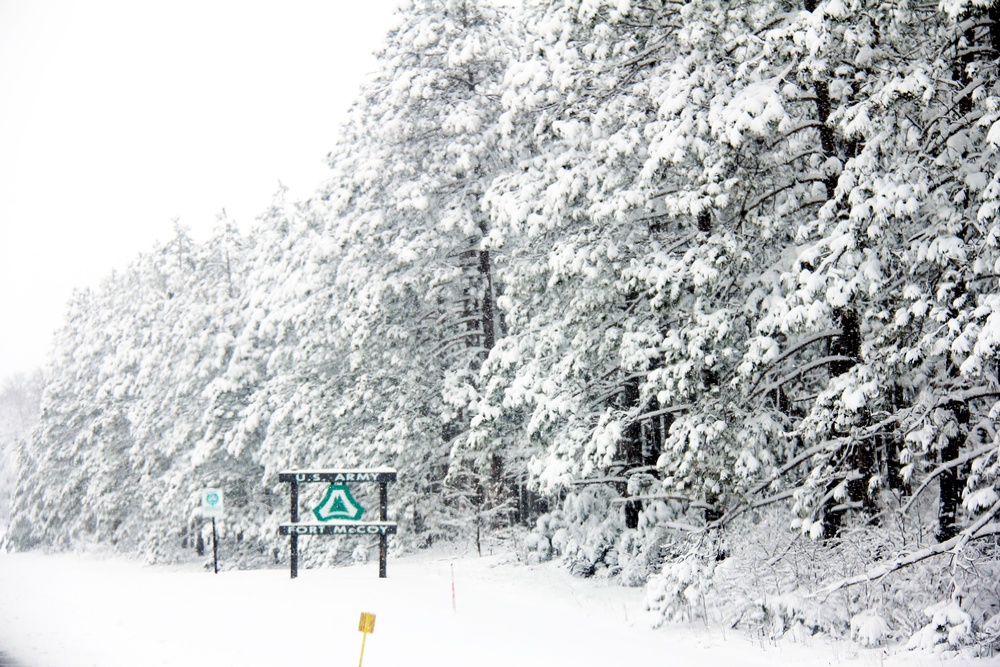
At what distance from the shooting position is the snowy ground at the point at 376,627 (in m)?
8.95

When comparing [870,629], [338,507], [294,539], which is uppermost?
[338,507]

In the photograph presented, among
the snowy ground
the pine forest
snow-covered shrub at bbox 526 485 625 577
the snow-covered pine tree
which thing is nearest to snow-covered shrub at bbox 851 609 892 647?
the pine forest

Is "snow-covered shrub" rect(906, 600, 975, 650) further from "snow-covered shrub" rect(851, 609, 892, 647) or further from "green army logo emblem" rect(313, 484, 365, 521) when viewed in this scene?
"green army logo emblem" rect(313, 484, 365, 521)

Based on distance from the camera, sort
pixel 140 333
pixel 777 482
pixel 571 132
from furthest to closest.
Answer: pixel 140 333
pixel 571 132
pixel 777 482

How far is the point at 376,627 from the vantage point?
418 inches

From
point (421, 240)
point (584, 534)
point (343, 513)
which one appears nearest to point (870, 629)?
point (584, 534)

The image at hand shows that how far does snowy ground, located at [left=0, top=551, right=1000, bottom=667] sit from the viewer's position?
352 inches

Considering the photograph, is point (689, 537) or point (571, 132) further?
point (571, 132)

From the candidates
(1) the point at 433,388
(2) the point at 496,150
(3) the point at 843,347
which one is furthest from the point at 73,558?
(3) the point at 843,347

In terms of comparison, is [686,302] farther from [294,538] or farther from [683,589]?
[294,538]

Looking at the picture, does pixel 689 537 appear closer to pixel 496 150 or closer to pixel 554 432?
pixel 554 432

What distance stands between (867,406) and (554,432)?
678 cm

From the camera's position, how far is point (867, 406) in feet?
32.3

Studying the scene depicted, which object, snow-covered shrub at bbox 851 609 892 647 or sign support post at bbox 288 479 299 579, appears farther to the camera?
sign support post at bbox 288 479 299 579
